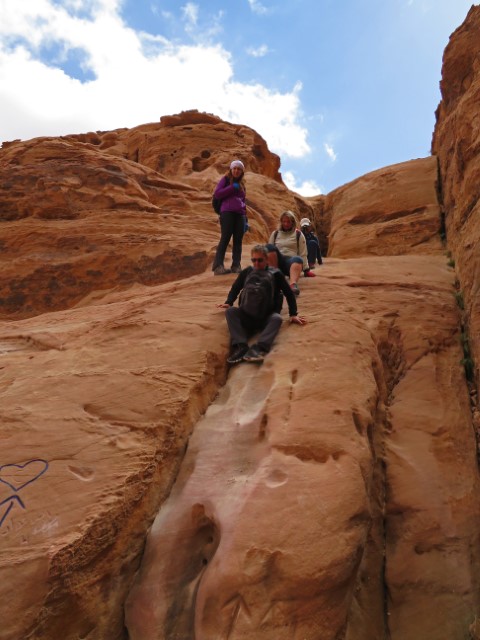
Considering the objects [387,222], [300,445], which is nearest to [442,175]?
[387,222]

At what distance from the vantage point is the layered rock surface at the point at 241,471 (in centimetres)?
333

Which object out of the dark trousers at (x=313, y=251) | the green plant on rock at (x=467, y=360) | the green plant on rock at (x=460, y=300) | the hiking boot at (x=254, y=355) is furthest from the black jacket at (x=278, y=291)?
the dark trousers at (x=313, y=251)

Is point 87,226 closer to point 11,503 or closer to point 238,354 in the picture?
point 238,354

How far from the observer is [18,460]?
400 centimetres

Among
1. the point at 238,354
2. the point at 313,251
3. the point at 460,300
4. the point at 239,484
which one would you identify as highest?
the point at 313,251

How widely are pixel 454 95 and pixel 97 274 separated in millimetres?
10333

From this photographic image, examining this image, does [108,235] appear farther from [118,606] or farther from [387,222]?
[118,606]

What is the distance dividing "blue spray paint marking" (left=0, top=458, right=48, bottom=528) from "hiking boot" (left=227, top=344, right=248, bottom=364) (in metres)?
2.19

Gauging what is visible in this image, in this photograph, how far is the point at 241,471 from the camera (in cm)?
402

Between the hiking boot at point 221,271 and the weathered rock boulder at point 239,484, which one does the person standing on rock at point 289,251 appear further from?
the weathered rock boulder at point 239,484

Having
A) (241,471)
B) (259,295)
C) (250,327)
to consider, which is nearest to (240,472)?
(241,471)

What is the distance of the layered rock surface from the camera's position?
10.9ft

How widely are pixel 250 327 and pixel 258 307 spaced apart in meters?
0.28

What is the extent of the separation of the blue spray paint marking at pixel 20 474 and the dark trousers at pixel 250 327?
2429 millimetres
